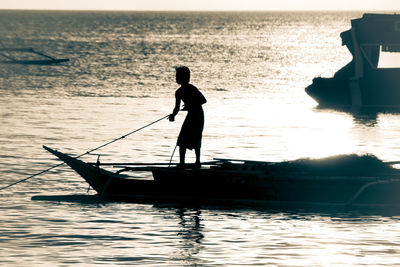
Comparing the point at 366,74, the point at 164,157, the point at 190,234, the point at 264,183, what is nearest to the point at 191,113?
the point at 264,183

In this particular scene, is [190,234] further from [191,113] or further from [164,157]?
[164,157]

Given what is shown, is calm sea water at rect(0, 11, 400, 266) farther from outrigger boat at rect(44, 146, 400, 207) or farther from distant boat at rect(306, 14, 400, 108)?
distant boat at rect(306, 14, 400, 108)

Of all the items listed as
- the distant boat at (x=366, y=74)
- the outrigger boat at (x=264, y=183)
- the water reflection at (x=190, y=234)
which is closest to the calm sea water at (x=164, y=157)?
the water reflection at (x=190, y=234)

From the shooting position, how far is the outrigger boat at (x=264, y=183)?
1717 cm

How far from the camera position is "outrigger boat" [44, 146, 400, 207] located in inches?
676

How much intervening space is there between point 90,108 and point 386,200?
25380 mm

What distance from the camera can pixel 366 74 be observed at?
42.7m

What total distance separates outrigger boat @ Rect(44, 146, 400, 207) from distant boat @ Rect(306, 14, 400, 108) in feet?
81.7

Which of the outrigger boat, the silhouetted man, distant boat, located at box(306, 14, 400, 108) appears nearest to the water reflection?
the outrigger boat

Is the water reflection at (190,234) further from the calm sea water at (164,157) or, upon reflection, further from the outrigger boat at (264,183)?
the outrigger boat at (264,183)

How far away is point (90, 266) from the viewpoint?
13.3 meters

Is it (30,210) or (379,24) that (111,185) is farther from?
(379,24)

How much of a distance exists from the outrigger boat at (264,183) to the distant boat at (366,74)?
24910 mm

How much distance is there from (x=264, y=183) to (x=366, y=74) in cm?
2624
